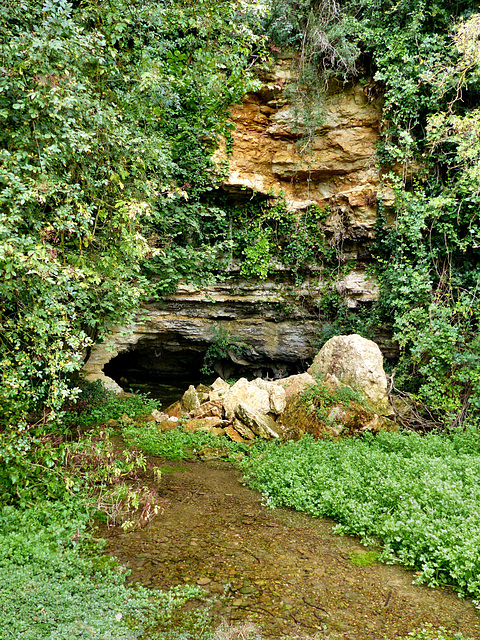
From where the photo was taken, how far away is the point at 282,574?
11.5 ft

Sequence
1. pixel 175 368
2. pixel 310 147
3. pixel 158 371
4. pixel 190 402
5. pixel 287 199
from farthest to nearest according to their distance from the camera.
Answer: pixel 158 371 → pixel 175 368 → pixel 287 199 → pixel 310 147 → pixel 190 402

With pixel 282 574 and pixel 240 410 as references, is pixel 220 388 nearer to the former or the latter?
pixel 240 410

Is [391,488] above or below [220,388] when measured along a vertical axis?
above

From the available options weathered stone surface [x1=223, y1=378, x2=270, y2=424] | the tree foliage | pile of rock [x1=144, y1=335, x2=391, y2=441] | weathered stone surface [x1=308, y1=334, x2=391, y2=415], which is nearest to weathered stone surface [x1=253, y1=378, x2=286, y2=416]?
pile of rock [x1=144, y1=335, x2=391, y2=441]

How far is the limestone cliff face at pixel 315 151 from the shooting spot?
10.2 metres

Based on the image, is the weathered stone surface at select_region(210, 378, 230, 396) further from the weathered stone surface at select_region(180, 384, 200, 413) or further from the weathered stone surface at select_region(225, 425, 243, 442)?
the weathered stone surface at select_region(225, 425, 243, 442)

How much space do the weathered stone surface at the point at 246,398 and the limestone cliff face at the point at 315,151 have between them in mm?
4758

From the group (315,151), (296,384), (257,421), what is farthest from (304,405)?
(315,151)

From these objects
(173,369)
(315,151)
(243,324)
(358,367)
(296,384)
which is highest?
(315,151)

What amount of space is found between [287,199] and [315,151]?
139cm

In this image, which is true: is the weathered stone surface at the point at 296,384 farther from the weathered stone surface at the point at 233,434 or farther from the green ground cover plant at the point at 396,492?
the green ground cover plant at the point at 396,492

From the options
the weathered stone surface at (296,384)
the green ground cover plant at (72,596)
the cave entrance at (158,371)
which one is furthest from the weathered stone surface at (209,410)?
the green ground cover plant at (72,596)

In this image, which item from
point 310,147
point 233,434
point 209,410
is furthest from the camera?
point 310,147

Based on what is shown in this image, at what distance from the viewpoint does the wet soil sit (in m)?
2.90
